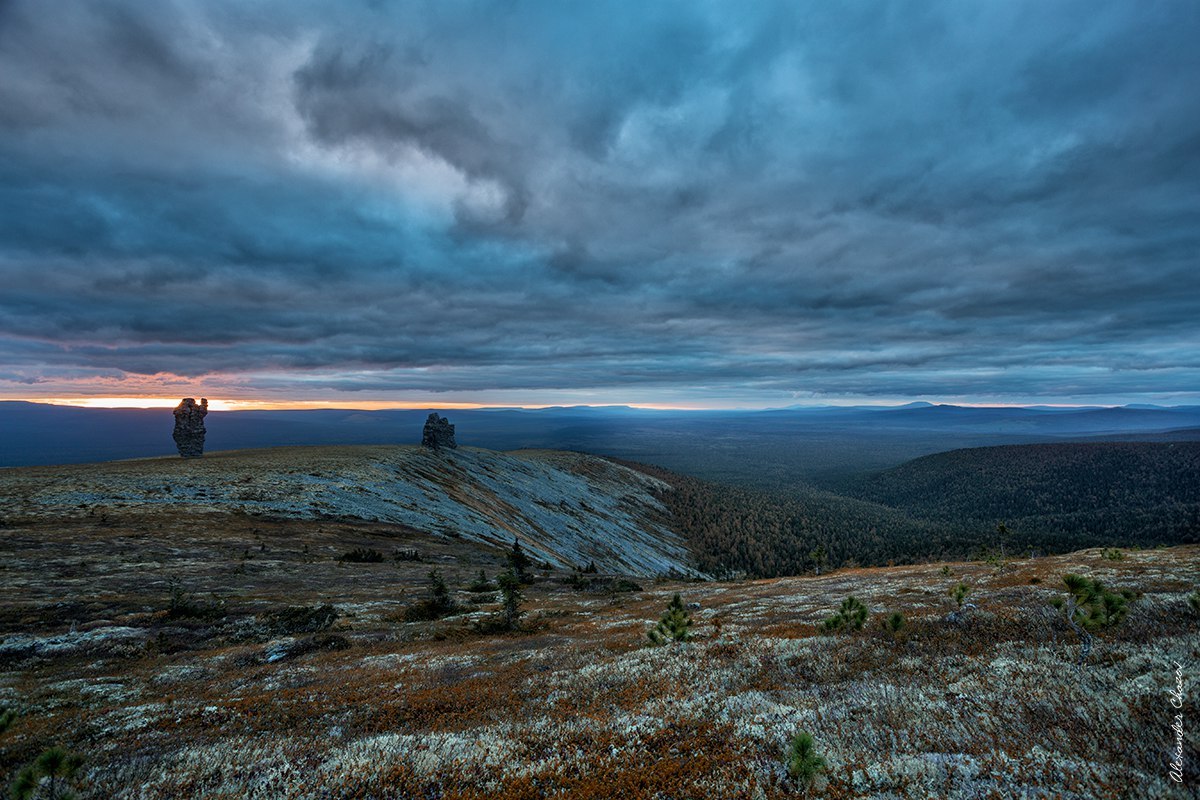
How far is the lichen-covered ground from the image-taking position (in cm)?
722

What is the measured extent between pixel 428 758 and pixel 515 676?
222 inches

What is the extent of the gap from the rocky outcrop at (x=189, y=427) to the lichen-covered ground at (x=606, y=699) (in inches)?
2714

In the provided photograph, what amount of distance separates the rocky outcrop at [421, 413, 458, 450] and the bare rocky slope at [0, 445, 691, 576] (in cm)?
534

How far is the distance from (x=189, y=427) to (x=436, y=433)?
148ft

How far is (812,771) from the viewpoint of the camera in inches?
266

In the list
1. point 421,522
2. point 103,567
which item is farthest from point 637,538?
point 103,567

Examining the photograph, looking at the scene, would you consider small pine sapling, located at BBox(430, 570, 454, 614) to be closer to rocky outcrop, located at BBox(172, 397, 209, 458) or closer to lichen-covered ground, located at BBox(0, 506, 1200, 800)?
lichen-covered ground, located at BBox(0, 506, 1200, 800)

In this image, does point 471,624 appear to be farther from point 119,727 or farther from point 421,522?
point 421,522


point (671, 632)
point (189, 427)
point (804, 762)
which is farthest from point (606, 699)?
point (189, 427)

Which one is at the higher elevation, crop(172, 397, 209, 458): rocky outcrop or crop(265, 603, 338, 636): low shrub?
crop(172, 397, 209, 458): rocky outcrop

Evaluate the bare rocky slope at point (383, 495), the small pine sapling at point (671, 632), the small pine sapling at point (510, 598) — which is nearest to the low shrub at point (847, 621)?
the small pine sapling at point (671, 632)

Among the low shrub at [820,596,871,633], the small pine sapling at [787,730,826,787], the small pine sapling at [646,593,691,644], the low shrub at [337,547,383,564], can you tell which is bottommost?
the low shrub at [337,547,383,564]

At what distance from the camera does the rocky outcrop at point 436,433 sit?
110m

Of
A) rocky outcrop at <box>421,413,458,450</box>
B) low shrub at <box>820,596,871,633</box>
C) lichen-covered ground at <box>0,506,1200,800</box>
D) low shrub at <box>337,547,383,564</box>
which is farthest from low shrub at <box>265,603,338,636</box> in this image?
rocky outcrop at <box>421,413,458,450</box>
